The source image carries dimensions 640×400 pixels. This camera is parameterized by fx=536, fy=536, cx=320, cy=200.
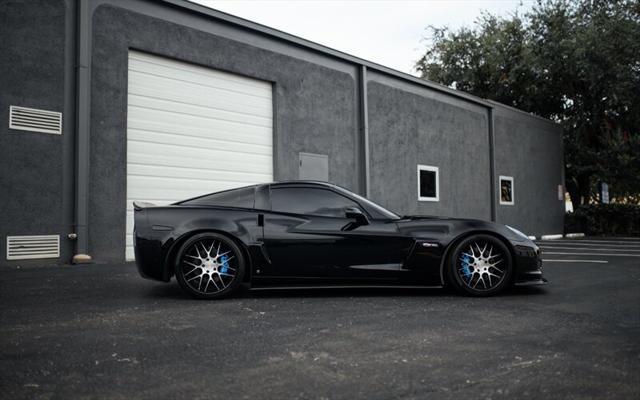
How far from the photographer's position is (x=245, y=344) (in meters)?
3.30

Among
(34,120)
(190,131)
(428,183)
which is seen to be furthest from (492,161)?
(34,120)

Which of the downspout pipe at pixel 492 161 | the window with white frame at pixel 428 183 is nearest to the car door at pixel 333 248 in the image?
the window with white frame at pixel 428 183

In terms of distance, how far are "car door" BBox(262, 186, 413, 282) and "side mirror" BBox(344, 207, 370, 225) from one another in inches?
0.4

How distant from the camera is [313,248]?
16.8 feet

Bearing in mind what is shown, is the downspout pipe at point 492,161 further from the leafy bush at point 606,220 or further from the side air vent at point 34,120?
the side air vent at point 34,120

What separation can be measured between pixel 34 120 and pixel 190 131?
270 centimetres

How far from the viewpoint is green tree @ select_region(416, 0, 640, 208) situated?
19.4 m

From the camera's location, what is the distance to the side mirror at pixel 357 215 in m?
5.12

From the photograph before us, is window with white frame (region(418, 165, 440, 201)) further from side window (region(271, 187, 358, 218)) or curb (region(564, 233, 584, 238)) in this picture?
side window (region(271, 187, 358, 218))

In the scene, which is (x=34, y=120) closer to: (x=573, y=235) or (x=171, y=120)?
(x=171, y=120)

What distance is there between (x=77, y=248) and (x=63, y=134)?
1.72m

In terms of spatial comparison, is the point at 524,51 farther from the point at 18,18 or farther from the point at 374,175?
the point at 18,18

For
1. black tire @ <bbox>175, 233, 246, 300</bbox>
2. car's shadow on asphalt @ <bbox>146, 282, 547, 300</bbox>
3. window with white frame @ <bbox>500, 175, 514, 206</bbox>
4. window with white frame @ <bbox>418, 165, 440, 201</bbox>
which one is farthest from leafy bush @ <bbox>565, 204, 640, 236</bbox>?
black tire @ <bbox>175, 233, 246, 300</bbox>

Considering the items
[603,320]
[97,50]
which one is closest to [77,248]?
[97,50]
